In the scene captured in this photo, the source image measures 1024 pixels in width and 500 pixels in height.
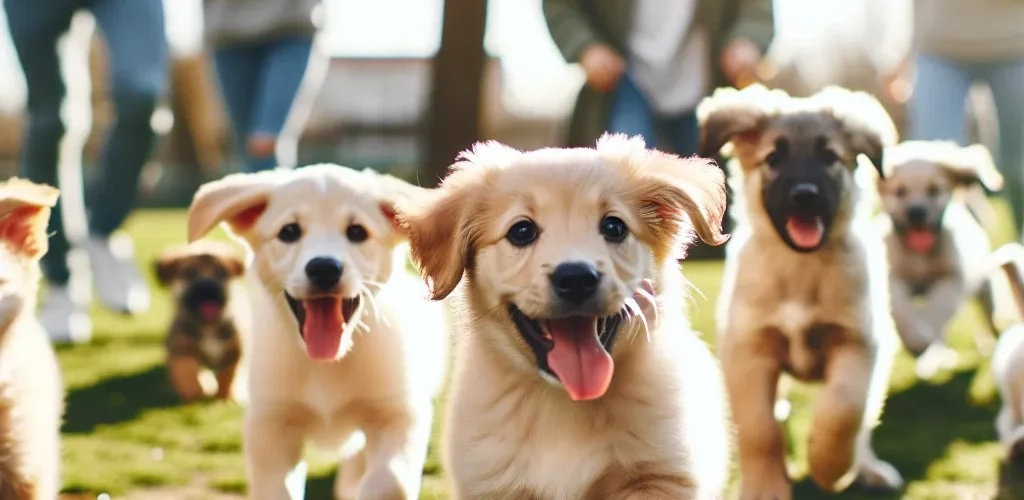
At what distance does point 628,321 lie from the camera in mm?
2734

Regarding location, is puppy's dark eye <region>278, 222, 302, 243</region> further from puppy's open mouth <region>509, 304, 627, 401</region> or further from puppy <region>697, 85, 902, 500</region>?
puppy <region>697, 85, 902, 500</region>

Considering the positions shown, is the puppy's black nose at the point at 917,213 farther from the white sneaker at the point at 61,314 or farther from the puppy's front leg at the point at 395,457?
the white sneaker at the point at 61,314

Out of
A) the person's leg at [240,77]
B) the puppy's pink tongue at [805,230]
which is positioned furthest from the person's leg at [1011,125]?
the person's leg at [240,77]

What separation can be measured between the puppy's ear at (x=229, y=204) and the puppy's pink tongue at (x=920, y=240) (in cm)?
368

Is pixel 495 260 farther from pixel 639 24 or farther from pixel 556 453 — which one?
pixel 639 24

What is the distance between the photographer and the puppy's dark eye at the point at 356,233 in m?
3.44

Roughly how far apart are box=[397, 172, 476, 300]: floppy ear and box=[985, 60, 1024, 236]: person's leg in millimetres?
4310

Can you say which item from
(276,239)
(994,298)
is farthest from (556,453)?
(994,298)

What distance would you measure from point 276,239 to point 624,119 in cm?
214

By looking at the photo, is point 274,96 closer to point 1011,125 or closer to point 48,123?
point 48,123

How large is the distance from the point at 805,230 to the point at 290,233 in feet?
5.08

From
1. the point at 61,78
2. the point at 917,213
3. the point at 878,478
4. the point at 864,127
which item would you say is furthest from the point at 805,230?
the point at 61,78

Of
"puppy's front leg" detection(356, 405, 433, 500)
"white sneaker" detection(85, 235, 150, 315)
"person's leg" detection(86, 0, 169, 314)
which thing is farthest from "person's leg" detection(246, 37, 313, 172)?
"puppy's front leg" detection(356, 405, 433, 500)

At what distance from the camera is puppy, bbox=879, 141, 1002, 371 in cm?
587
